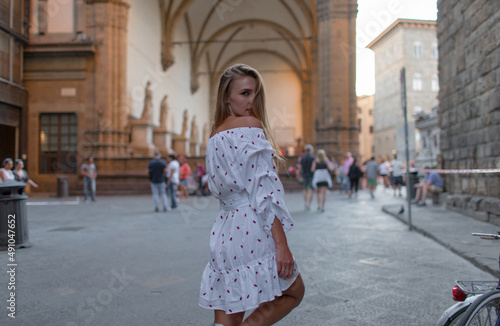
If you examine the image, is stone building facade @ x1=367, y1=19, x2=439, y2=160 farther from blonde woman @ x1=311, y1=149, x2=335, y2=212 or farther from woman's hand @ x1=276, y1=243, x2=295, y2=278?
woman's hand @ x1=276, y1=243, x2=295, y2=278

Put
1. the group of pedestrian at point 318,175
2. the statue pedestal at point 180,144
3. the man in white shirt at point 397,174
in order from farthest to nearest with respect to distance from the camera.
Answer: the statue pedestal at point 180,144, the man in white shirt at point 397,174, the group of pedestrian at point 318,175

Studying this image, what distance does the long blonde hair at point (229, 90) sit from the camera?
1968 millimetres

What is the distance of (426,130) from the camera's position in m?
23.6

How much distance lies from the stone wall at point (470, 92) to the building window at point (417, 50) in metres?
40.2

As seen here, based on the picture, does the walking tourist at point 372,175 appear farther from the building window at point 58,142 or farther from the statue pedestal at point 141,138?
the building window at point 58,142

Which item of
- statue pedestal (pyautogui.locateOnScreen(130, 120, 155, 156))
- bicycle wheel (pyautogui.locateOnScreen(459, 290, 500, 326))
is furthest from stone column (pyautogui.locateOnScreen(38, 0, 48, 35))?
bicycle wheel (pyautogui.locateOnScreen(459, 290, 500, 326))

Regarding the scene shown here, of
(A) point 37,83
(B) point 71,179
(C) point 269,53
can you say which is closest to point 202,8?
(C) point 269,53

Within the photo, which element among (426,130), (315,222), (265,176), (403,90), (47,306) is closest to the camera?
(265,176)

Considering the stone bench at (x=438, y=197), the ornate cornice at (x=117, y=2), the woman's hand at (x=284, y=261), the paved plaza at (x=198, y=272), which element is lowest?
the paved plaza at (x=198, y=272)

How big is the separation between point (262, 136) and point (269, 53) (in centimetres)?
4890

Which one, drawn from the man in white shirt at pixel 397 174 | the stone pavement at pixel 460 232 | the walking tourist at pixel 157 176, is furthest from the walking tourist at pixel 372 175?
the walking tourist at pixel 157 176

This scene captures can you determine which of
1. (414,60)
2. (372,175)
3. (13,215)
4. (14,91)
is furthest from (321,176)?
(414,60)

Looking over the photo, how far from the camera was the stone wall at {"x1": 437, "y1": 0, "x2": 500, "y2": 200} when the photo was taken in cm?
734

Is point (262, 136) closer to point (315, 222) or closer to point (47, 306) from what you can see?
point (47, 306)
